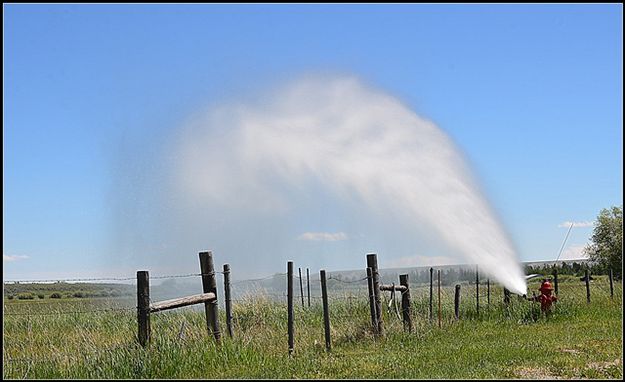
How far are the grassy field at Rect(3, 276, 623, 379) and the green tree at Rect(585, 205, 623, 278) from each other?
169ft

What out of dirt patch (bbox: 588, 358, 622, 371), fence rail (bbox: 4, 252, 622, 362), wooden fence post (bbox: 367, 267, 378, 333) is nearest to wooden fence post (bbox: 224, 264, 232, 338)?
fence rail (bbox: 4, 252, 622, 362)

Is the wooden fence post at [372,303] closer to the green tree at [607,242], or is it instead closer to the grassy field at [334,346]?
the grassy field at [334,346]

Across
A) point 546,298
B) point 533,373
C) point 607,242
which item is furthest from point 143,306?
point 607,242

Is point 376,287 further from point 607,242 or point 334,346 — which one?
point 607,242

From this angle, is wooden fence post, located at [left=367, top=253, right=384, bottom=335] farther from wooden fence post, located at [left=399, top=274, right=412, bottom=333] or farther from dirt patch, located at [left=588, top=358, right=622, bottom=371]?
dirt patch, located at [left=588, top=358, right=622, bottom=371]

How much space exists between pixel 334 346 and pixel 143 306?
452cm

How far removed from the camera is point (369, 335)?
1647cm

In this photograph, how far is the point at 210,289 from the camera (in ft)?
47.4

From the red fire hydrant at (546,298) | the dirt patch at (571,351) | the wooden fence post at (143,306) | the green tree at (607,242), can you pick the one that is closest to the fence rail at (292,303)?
the wooden fence post at (143,306)

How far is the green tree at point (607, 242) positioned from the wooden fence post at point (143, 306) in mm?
63211

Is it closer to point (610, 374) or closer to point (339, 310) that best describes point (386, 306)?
point (339, 310)

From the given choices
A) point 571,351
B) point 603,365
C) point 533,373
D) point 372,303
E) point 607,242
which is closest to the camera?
point 533,373

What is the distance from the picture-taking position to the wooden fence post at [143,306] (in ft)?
41.8

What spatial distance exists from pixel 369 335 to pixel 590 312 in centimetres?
866
